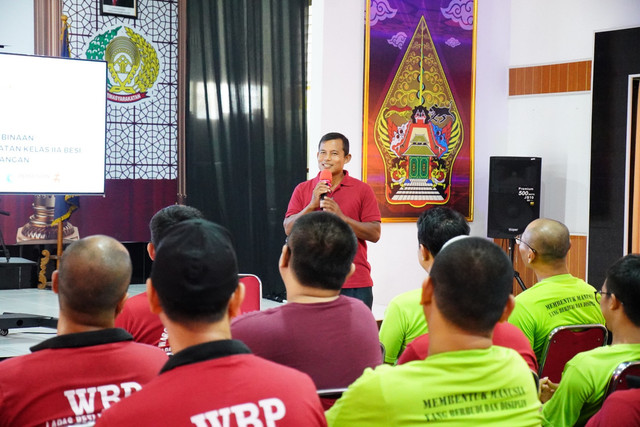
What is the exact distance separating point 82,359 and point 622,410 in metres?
1.22

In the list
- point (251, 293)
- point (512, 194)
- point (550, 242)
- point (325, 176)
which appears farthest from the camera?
point (512, 194)

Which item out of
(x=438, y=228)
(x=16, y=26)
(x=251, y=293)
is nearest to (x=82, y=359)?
(x=438, y=228)

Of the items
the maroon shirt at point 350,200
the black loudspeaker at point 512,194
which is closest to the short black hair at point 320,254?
the maroon shirt at point 350,200

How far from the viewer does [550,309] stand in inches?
115

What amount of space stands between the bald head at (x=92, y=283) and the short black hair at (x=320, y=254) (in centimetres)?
51

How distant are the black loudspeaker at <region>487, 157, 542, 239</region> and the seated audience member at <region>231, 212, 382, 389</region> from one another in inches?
188

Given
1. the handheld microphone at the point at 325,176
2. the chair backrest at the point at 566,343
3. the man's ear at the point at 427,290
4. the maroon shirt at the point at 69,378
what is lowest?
the chair backrest at the point at 566,343

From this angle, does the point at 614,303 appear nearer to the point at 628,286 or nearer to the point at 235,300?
the point at 628,286

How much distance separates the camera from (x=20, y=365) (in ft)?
5.38

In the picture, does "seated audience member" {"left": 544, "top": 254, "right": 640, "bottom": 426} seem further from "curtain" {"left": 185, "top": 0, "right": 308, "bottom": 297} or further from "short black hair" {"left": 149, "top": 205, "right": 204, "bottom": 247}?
"curtain" {"left": 185, "top": 0, "right": 308, "bottom": 297}

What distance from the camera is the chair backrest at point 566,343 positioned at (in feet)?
8.99

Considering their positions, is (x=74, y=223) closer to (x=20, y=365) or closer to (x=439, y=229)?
(x=439, y=229)

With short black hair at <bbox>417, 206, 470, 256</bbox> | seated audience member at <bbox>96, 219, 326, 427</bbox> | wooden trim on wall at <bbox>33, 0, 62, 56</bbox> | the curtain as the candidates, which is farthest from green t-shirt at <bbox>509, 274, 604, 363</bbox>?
wooden trim on wall at <bbox>33, 0, 62, 56</bbox>

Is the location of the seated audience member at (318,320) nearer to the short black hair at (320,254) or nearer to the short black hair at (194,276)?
the short black hair at (320,254)
